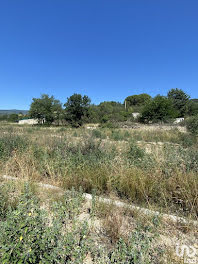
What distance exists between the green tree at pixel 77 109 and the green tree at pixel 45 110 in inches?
175

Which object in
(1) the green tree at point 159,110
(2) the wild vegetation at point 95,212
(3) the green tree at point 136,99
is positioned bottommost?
(2) the wild vegetation at point 95,212

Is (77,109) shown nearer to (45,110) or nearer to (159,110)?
(45,110)

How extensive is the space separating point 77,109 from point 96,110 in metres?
5.80

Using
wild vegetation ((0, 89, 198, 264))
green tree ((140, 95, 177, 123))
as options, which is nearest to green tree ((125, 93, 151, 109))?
green tree ((140, 95, 177, 123))

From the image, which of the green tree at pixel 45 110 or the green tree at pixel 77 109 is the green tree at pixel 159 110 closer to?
the green tree at pixel 77 109

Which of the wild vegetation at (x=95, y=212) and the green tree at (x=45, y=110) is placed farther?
the green tree at (x=45, y=110)

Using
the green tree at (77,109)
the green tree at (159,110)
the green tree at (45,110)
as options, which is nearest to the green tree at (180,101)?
the green tree at (159,110)

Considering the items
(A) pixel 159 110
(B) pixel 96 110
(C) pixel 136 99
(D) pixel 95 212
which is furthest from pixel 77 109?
(C) pixel 136 99

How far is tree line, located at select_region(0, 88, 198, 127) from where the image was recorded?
22.8 m

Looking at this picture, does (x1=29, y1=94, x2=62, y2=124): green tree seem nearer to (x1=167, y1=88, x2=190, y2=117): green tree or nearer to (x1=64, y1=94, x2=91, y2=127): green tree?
(x1=64, y1=94, x2=91, y2=127): green tree

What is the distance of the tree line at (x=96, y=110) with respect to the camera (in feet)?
74.7

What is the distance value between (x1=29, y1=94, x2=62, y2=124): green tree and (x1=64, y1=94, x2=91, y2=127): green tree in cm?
444

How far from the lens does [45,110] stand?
28.8 meters

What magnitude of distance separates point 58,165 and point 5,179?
107 cm
